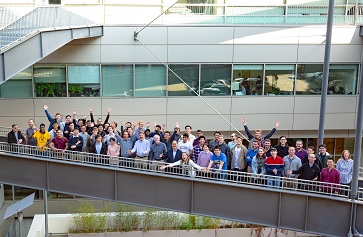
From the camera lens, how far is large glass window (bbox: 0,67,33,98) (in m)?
21.1

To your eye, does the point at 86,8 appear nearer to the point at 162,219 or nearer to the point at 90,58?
the point at 90,58

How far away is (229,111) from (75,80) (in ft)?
26.3

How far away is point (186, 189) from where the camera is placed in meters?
12.6

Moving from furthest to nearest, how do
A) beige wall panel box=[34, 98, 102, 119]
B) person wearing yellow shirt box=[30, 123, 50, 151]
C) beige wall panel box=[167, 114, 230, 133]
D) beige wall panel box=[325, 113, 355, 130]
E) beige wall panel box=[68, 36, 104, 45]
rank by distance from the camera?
1. beige wall panel box=[325, 113, 355, 130]
2. beige wall panel box=[167, 114, 230, 133]
3. beige wall panel box=[34, 98, 102, 119]
4. beige wall panel box=[68, 36, 104, 45]
5. person wearing yellow shirt box=[30, 123, 50, 151]

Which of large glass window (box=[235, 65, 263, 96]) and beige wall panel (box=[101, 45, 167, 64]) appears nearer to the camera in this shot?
beige wall panel (box=[101, 45, 167, 64])

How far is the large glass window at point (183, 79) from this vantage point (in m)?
22.0

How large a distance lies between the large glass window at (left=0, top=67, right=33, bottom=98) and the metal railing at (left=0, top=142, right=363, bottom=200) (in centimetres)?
821

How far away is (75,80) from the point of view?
849 inches

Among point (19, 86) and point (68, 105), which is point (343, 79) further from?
point (19, 86)

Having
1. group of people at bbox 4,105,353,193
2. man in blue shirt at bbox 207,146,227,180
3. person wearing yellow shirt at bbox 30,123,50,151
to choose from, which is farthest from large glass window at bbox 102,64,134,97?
man in blue shirt at bbox 207,146,227,180

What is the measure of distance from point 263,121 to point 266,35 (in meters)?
4.47

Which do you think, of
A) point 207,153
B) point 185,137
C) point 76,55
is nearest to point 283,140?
point 207,153

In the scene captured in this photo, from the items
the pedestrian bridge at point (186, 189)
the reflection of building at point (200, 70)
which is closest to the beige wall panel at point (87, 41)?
the reflection of building at point (200, 70)

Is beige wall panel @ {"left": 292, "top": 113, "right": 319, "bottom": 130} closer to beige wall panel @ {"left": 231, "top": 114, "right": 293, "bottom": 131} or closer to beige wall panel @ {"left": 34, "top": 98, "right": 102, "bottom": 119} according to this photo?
beige wall panel @ {"left": 231, "top": 114, "right": 293, "bottom": 131}
